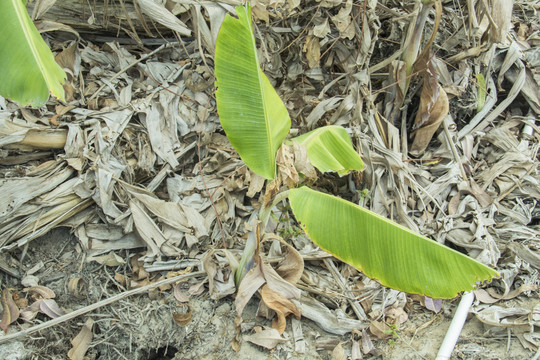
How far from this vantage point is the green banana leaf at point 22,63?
103 centimetres

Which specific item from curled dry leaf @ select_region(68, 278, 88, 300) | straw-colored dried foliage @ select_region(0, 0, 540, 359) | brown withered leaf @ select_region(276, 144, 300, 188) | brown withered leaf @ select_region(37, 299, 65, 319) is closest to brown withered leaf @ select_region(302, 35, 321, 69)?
straw-colored dried foliage @ select_region(0, 0, 540, 359)

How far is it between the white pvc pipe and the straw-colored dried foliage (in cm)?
5

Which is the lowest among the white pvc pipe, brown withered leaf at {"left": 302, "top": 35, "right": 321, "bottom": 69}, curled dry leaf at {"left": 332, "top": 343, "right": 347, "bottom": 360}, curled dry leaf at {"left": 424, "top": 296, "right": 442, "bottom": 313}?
curled dry leaf at {"left": 332, "top": 343, "right": 347, "bottom": 360}

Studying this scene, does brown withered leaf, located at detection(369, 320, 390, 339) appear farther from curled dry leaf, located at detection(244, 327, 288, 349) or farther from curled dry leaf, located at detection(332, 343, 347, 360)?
curled dry leaf, located at detection(244, 327, 288, 349)

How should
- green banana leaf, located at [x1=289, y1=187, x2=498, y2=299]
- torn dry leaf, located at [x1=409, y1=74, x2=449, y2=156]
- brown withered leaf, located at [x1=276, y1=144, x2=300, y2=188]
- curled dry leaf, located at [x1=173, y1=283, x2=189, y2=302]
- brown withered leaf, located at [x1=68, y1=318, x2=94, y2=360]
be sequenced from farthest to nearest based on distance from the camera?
torn dry leaf, located at [x1=409, y1=74, x2=449, y2=156]
curled dry leaf, located at [x1=173, y1=283, x2=189, y2=302]
brown withered leaf, located at [x1=68, y1=318, x2=94, y2=360]
brown withered leaf, located at [x1=276, y1=144, x2=300, y2=188]
green banana leaf, located at [x1=289, y1=187, x2=498, y2=299]

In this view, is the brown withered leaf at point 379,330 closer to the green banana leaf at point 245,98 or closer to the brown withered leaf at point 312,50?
the green banana leaf at point 245,98

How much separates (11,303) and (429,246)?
1.46 m

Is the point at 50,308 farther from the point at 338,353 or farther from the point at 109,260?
the point at 338,353

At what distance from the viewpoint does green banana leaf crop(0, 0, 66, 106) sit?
1.03 m

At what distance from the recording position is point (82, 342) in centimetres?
141

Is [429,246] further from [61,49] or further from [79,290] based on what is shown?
[61,49]

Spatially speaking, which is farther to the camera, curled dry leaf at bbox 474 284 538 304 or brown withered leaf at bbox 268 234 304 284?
curled dry leaf at bbox 474 284 538 304

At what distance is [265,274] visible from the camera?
4.51 ft

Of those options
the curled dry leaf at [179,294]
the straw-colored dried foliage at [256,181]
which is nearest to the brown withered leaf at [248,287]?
the straw-colored dried foliage at [256,181]
